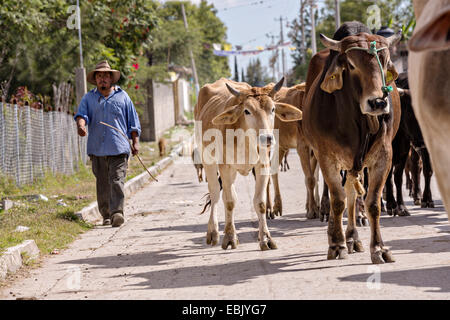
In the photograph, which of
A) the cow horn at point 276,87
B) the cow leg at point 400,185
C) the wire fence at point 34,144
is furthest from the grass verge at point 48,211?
the cow leg at point 400,185

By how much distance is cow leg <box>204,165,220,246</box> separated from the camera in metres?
7.72

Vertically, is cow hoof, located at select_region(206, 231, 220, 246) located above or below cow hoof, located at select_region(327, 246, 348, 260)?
below

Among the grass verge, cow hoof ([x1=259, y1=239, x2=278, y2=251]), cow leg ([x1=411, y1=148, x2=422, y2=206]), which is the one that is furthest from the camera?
cow leg ([x1=411, y1=148, x2=422, y2=206])

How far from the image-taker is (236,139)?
24.3 ft

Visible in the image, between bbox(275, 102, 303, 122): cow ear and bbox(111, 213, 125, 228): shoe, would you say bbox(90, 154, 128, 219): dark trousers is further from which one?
bbox(275, 102, 303, 122): cow ear

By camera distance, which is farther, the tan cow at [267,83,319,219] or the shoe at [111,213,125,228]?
the tan cow at [267,83,319,219]

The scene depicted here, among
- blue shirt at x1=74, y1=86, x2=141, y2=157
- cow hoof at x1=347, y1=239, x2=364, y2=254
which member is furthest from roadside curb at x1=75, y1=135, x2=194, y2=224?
cow hoof at x1=347, y1=239, x2=364, y2=254

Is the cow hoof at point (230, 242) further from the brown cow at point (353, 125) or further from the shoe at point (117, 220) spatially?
the shoe at point (117, 220)

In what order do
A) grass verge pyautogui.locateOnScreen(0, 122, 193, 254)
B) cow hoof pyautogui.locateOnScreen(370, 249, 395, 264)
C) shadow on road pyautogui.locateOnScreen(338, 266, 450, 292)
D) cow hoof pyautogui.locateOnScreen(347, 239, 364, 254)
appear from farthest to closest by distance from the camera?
1. grass verge pyautogui.locateOnScreen(0, 122, 193, 254)
2. cow hoof pyautogui.locateOnScreen(347, 239, 364, 254)
3. cow hoof pyautogui.locateOnScreen(370, 249, 395, 264)
4. shadow on road pyautogui.locateOnScreen(338, 266, 450, 292)

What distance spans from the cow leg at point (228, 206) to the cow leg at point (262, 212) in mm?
300

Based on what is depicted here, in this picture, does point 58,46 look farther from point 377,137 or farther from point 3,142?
point 377,137

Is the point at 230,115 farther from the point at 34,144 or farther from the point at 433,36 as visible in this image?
the point at 34,144

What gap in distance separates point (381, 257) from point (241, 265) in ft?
4.08

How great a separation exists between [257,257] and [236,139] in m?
1.44
